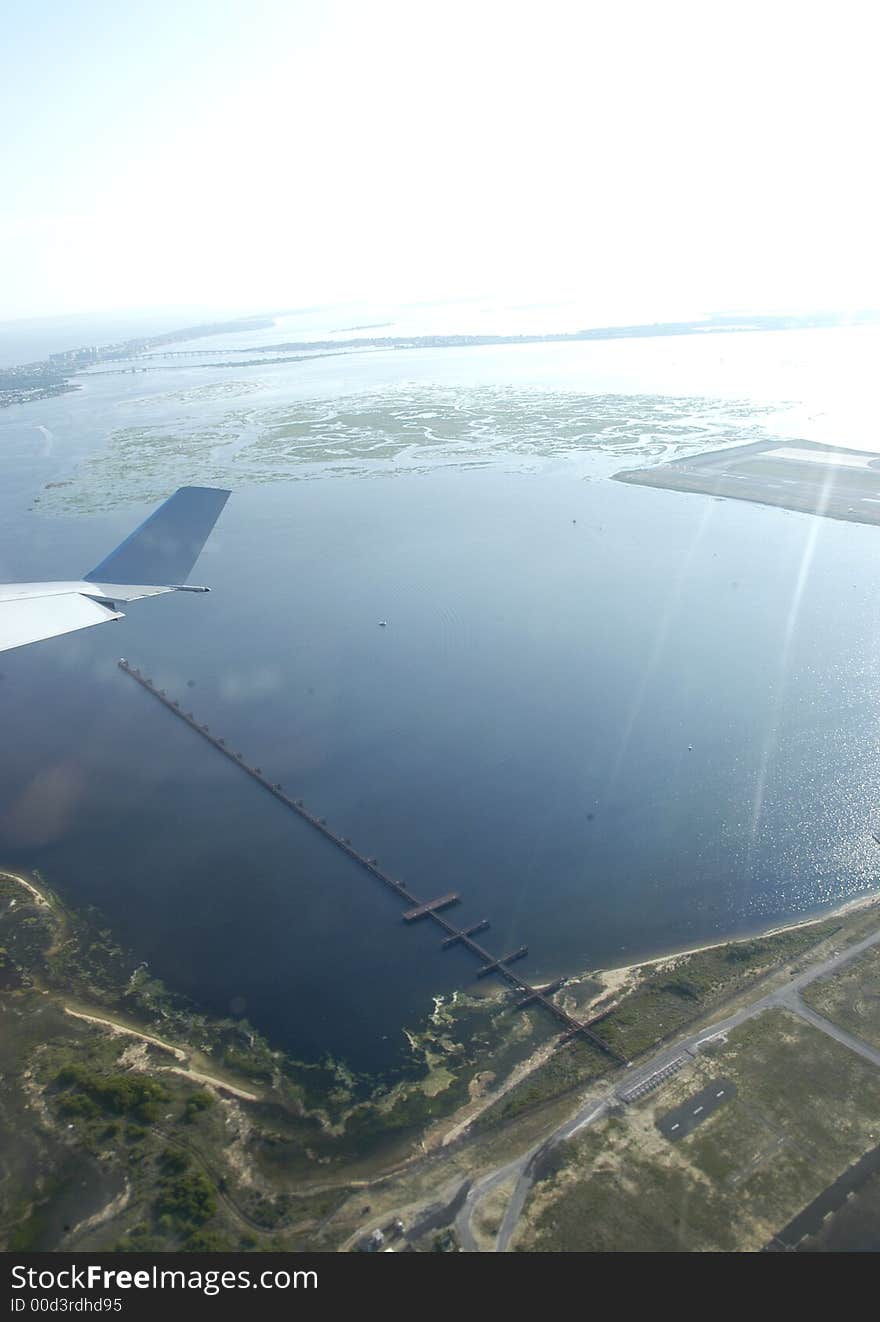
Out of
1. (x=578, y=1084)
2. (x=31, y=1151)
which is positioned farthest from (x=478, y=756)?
(x=31, y=1151)

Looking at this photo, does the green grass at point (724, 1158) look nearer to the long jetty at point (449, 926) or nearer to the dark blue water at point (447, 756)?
the long jetty at point (449, 926)

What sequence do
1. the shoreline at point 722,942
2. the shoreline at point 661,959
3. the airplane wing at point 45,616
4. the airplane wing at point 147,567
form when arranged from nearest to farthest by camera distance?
the airplane wing at point 45,616
the shoreline at point 661,959
the shoreline at point 722,942
the airplane wing at point 147,567

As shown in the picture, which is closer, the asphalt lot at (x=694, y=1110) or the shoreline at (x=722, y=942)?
the asphalt lot at (x=694, y=1110)

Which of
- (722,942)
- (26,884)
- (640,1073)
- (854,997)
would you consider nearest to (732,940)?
(722,942)

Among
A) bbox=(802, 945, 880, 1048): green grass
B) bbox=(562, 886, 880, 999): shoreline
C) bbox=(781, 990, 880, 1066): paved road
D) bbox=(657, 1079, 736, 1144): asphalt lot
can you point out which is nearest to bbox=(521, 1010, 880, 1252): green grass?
bbox=(657, 1079, 736, 1144): asphalt lot

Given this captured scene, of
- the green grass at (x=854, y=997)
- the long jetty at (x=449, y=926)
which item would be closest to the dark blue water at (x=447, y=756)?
the long jetty at (x=449, y=926)

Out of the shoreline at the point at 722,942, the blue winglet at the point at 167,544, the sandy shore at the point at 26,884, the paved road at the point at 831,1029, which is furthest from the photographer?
the blue winglet at the point at 167,544

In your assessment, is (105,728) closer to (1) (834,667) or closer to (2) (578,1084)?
(2) (578,1084)
